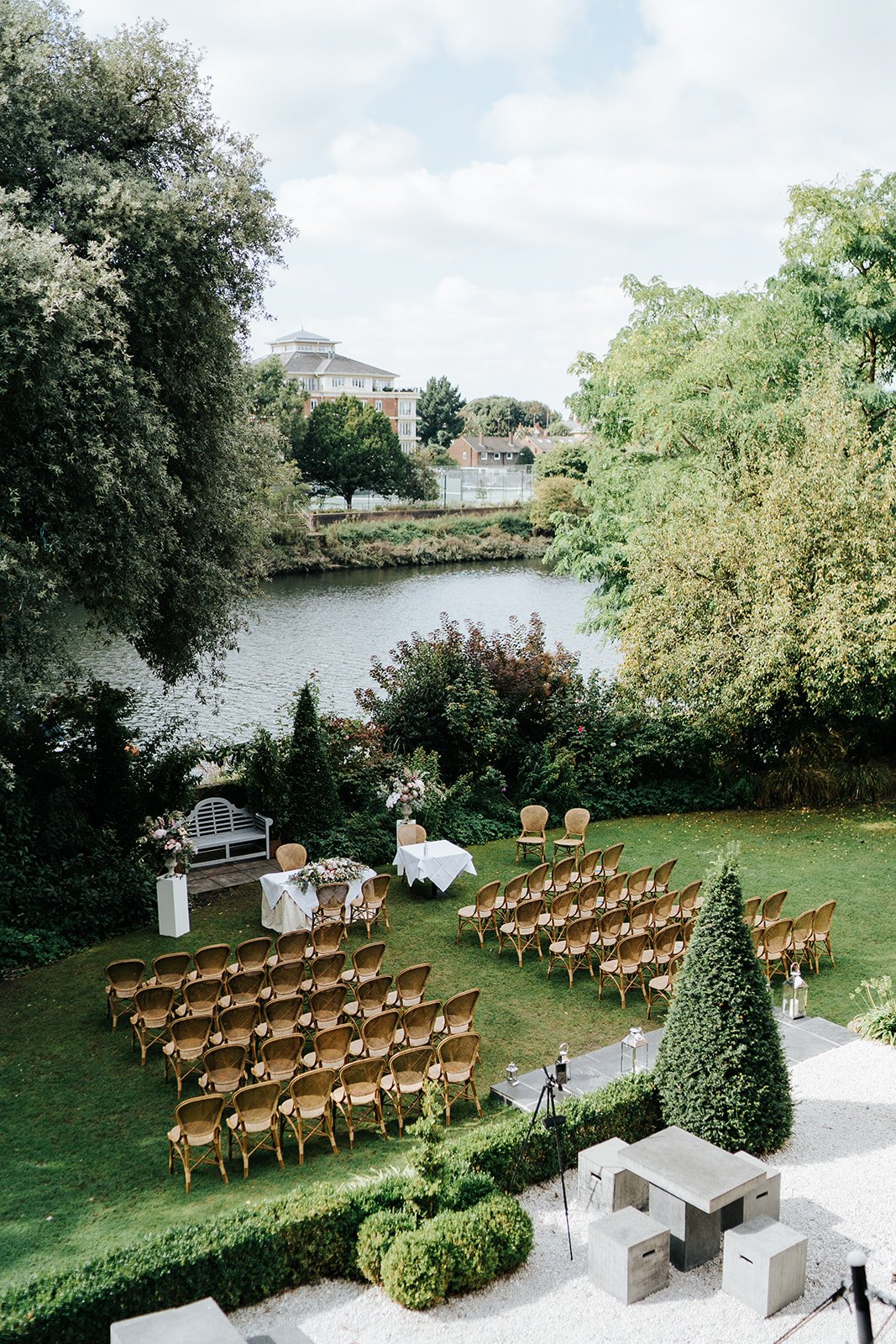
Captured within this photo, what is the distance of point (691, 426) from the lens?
23.5 m

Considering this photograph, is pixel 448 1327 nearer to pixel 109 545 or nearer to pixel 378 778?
pixel 109 545

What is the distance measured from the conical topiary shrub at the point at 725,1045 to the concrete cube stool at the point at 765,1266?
4.52ft

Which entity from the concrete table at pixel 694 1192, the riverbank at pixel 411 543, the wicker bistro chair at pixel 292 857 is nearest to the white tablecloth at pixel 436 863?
the wicker bistro chair at pixel 292 857

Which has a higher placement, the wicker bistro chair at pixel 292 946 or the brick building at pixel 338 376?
the brick building at pixel 338 376

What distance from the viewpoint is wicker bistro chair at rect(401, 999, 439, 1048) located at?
33.3 ft

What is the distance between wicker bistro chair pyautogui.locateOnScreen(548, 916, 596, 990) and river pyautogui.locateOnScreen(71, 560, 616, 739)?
6784mm

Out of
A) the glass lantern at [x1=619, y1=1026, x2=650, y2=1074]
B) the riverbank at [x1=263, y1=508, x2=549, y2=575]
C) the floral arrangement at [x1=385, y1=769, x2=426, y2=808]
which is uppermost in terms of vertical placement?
the riverbank at [x1=263, y1=508, x2=549, y2=575]

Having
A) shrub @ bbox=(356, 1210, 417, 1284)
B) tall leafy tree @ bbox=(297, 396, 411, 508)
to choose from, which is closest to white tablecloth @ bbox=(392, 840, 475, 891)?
shrub @ bbox=(356, 1210, 417, 1284)

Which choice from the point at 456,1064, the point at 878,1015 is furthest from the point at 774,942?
the point at 456,1064

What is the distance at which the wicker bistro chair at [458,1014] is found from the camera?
1053 centimetres

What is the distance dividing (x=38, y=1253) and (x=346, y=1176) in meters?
2.30

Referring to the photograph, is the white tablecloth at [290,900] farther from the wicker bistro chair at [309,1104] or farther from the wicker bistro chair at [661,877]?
the wicker bistro chair at [309,1104]

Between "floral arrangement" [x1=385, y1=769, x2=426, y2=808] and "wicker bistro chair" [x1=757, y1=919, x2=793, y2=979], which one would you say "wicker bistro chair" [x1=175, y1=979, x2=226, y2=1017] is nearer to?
"floral arrangement" [x1=385, y1=769, x2=426, y2=808]

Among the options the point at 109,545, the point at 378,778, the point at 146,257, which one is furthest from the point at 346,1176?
the point at 146,257
